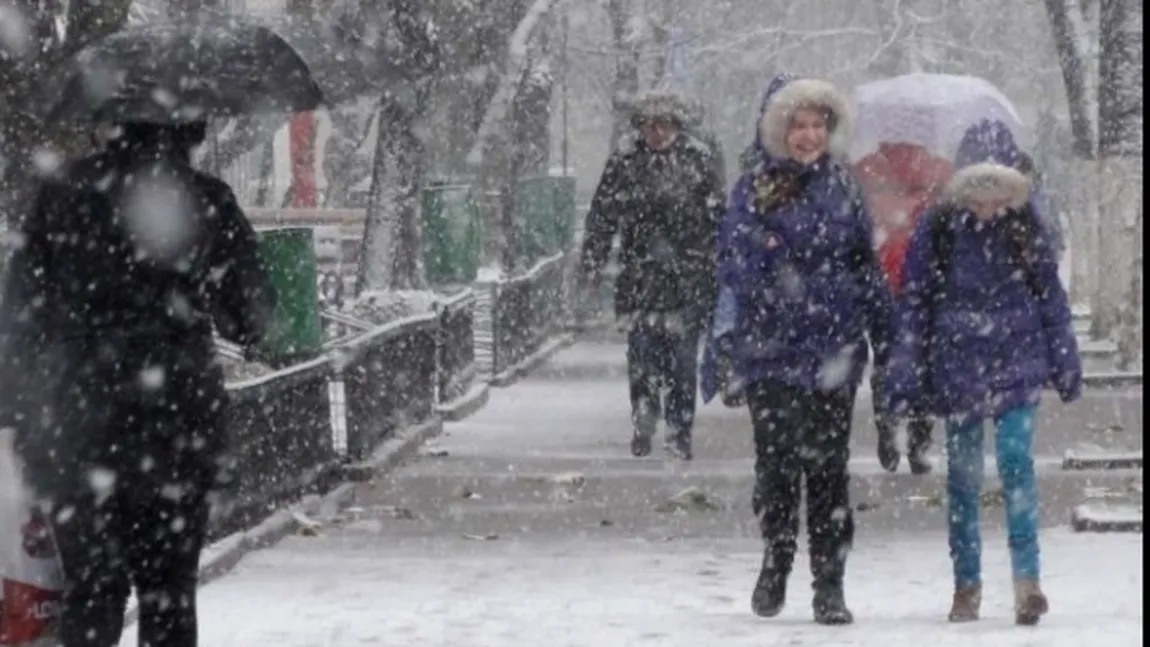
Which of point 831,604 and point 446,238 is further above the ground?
point 446,238

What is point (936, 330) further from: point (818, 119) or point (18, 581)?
point (18, 581)

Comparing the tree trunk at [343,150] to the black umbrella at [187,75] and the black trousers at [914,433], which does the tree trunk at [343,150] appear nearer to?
the black trousers at [914,433]

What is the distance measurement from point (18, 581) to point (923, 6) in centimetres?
5878

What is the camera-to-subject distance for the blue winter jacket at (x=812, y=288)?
9781 mm

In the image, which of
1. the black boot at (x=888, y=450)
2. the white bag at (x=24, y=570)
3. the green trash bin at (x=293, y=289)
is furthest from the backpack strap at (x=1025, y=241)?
the black boot at (x=888, y=450)

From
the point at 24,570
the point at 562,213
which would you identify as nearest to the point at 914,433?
the point at 24,570

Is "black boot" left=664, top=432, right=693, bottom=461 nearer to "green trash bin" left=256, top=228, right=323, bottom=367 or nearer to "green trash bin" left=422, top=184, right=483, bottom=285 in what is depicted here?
"green trash bin" left=256, top=228, right=323, bottom=367

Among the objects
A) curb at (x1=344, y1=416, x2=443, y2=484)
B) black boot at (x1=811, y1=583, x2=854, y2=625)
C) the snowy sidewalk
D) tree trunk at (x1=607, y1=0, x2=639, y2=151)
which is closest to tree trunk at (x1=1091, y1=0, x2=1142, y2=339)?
the snowy sidewalk

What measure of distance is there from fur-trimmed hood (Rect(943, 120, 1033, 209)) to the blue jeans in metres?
0.71

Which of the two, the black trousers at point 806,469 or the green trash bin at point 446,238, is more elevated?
the green trash bin at point 446,238

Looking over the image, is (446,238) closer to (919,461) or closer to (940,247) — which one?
(919,461)

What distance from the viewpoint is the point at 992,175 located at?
984 centimetres

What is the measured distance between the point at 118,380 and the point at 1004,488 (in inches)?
142

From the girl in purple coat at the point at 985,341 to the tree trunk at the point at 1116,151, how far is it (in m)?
8.15
